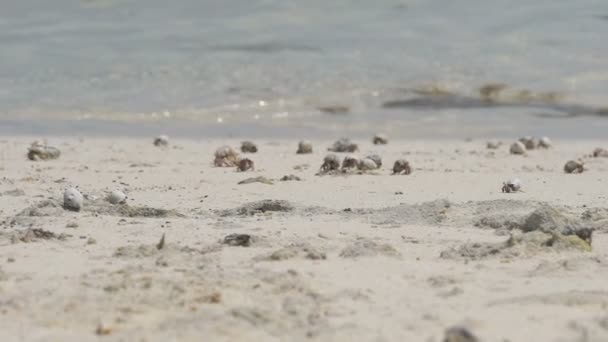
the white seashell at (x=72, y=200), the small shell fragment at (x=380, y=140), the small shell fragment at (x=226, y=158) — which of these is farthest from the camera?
the small shell fragment at (x=380, y=140)

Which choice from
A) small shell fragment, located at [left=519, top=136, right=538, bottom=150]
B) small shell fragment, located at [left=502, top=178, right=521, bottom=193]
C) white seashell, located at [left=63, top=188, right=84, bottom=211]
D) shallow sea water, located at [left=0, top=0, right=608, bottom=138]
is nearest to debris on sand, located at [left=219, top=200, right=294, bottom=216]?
white seashell, located at [left=63, top=188, right=84, bottom=211]

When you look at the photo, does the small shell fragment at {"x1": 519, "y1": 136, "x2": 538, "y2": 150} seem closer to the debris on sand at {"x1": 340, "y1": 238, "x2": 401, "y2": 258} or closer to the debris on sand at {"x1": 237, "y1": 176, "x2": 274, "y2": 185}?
the debris on sand at {"x1": 237, "y1": 176, "x2": 274, "y2": 185}

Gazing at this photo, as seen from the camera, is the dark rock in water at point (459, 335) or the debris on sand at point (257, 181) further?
the debris on sand at point (257, 181)

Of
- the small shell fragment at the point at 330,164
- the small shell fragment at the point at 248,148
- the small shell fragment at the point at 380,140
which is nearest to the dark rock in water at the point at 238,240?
the small shell fragment at the point at 330,164

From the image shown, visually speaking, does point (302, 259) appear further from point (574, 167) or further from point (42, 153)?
point (42, 153)

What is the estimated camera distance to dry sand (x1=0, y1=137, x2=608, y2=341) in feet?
8.94

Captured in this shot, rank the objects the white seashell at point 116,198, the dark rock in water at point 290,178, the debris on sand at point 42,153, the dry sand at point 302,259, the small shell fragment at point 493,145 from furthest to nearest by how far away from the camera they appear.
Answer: the small shell fragment at point 493,145
the debris on sand at point 42,153
the dark rock in water at point 290,178
the white seashell at point 116,198
the dry sand at point 302,259

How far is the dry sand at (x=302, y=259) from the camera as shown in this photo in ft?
8.94

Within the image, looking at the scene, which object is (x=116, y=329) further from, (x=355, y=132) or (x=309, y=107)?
(x=309, y=107)

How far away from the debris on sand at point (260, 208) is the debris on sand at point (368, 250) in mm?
809

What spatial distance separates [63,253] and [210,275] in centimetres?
61

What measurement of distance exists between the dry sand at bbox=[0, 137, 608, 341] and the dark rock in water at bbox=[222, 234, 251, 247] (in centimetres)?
1

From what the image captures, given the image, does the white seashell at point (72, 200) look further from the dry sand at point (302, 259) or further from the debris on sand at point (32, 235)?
the debris on sand at point (32, 235)

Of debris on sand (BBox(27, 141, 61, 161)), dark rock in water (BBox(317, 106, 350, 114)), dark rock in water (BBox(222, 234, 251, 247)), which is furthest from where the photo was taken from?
dark rock in water (BBox(317, 106, 350, 114))
